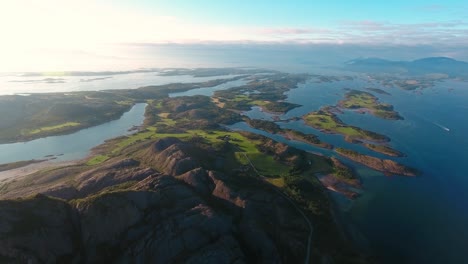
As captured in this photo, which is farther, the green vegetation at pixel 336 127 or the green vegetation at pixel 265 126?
the green vegetation at pixel 265 126

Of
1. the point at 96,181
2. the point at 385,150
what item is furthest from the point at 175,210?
the point at 385,150

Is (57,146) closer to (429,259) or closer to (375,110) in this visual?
(429,259)

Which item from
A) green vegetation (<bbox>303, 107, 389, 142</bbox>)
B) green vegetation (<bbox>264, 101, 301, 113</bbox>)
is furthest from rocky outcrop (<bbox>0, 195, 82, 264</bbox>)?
green vegetation (<bbox>264, 101, 301, 113</bbox>)

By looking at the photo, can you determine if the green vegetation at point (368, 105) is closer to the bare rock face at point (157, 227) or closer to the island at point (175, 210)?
the island at point (175, 210)

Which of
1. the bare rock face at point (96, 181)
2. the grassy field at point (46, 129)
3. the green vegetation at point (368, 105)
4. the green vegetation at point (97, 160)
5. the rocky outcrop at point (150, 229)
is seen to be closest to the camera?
the rocky outcrop at point (150, 229)

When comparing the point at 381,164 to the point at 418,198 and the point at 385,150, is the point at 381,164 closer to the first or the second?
the point at 385,150

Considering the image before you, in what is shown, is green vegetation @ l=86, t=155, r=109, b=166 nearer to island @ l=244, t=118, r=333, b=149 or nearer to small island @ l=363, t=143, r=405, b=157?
island @ l=244, t=118, r=333, b=149

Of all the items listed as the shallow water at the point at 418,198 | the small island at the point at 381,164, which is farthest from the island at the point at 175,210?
the small island at the point at 381,164
